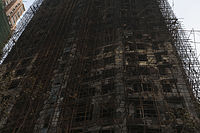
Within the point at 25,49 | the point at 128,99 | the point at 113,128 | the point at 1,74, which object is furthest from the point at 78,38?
the point at 113,128

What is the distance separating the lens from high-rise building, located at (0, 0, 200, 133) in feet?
39.1

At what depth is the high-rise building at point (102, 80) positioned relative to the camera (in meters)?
11.9

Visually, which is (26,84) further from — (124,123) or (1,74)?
(124,123)

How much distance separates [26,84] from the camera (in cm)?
1548

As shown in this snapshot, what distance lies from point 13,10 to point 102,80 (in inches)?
1299

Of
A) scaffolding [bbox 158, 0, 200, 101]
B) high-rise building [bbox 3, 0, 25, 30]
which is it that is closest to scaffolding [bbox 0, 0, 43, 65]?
high-rise building [bbox 3, 0, 25, 30]

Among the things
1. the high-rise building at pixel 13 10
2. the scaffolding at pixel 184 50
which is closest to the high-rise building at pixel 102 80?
the scaffolding at pixel 184 50

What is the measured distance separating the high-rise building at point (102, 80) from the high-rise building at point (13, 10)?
18.0 meters

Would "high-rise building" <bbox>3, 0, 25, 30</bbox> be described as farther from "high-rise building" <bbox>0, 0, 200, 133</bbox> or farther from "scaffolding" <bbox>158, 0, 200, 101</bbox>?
"scaffolding" <bbox>158, 0, 200, 101</bbox>

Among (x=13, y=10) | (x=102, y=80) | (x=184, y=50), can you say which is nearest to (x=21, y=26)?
(x=102, y=80)

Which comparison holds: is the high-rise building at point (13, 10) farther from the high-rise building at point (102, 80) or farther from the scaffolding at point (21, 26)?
the high-rise building at point (102, 80)

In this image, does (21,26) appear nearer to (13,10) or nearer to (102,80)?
(102,80)

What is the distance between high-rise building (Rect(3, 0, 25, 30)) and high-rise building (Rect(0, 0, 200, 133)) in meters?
18.0

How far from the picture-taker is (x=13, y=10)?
1624 inches
